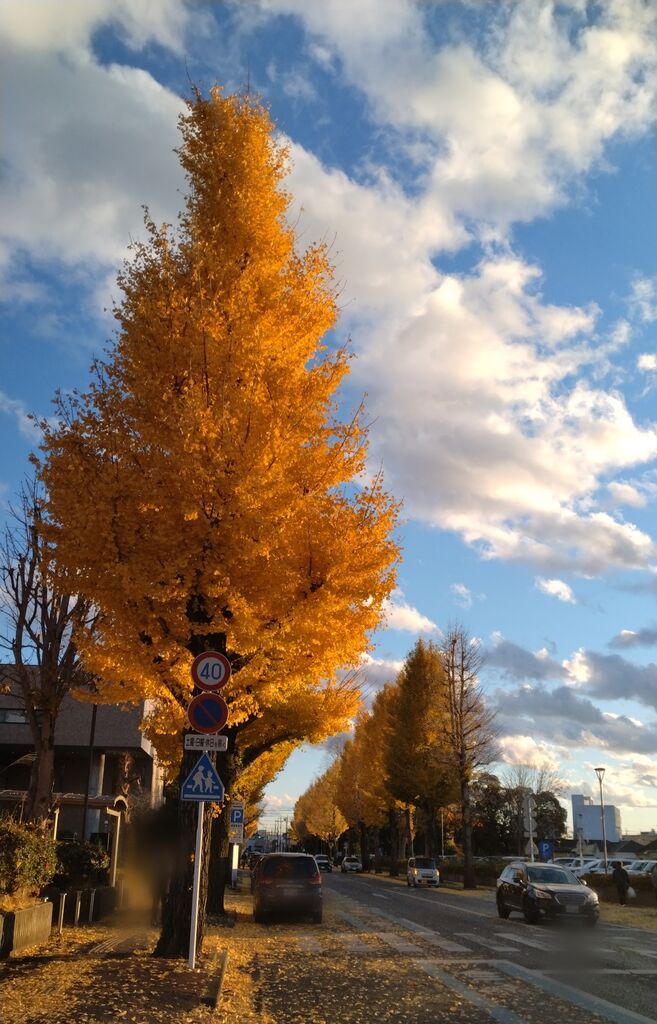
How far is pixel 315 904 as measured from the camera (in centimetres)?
1708

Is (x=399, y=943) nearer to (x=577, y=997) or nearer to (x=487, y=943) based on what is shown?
(x=487, y=943)

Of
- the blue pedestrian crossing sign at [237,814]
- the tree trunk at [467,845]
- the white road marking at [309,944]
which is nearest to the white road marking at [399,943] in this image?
the white road marking at [309,944]

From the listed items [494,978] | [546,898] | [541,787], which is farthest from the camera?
[541,787]

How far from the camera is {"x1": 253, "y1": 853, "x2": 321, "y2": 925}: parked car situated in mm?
17047

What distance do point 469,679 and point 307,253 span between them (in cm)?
2982

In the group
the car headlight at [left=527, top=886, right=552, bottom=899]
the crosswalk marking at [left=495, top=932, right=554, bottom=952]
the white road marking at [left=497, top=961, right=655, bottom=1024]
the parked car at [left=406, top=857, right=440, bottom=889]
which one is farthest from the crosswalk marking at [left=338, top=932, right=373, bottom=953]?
the parked car at [left=406, top=857, right=440, bottom=889]

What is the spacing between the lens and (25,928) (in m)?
10.0

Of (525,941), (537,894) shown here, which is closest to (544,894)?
(537,894)

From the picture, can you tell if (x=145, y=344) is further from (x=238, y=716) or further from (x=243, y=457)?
(x=238, y=716)

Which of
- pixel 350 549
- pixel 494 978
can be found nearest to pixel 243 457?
pixel 350 549

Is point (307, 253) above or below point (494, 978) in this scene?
above

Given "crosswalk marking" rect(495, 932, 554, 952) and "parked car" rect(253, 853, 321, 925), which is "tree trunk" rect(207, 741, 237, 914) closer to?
"parked car" rect(253, 853, 321, 925)

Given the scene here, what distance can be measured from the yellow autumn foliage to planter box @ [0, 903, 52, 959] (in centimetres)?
277

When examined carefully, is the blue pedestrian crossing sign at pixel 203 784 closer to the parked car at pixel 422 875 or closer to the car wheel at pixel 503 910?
the car wheel at pixel 503 910
